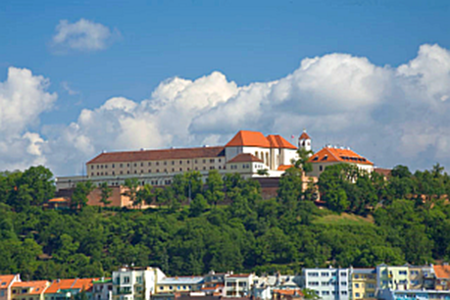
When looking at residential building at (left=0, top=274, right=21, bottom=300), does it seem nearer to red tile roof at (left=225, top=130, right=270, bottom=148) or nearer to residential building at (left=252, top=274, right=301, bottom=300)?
residential building at (left=252, top=274, right=301, bottom=300)

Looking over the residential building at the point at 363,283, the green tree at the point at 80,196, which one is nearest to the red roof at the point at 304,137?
the green tree at the point at 80,196

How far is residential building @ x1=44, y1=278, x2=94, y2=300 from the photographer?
10039 centimetres

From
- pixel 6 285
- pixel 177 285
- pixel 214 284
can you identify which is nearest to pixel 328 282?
pixel 214 284

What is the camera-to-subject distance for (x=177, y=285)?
101 meters

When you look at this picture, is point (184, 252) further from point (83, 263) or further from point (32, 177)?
point (32, 177)

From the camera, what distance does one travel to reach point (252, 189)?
14125 cm

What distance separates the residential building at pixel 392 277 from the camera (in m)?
101

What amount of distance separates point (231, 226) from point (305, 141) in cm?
2863

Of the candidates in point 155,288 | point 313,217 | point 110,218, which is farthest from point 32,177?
point 155,288

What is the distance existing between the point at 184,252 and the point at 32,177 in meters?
32.8

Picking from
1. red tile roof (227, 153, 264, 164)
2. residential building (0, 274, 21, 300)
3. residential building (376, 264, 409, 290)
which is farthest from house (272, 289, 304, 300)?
red tile roof (227, 153, 264, 164)

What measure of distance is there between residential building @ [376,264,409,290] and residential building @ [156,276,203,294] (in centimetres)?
1621

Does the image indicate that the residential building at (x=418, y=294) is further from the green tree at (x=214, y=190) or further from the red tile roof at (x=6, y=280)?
the green tree at (x=214, y=190)

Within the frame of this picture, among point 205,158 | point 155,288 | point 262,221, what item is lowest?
point 155,288
